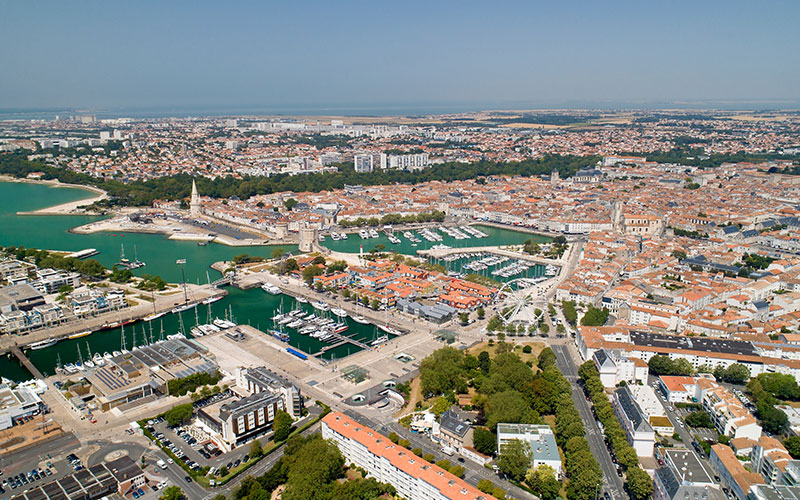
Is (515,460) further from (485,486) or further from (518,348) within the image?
(518,348)

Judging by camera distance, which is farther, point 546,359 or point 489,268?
point 489,268

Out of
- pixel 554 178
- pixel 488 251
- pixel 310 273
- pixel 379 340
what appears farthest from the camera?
pixel 554 178

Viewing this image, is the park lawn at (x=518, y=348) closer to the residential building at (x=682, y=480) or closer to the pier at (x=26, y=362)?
the residential building at (x=682, y=480)

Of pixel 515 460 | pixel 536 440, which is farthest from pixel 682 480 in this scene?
pixel 515 460

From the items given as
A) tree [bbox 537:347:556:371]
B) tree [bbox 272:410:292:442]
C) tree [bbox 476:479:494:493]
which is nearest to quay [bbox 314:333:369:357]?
tree [bbox 272:410:292:442]

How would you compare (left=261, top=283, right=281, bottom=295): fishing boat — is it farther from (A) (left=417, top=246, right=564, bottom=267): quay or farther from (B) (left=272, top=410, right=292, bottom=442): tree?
(B) (left=272, top=410, right=292, bottom=442): tree

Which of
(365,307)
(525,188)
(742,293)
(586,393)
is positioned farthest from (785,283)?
(525,188)
